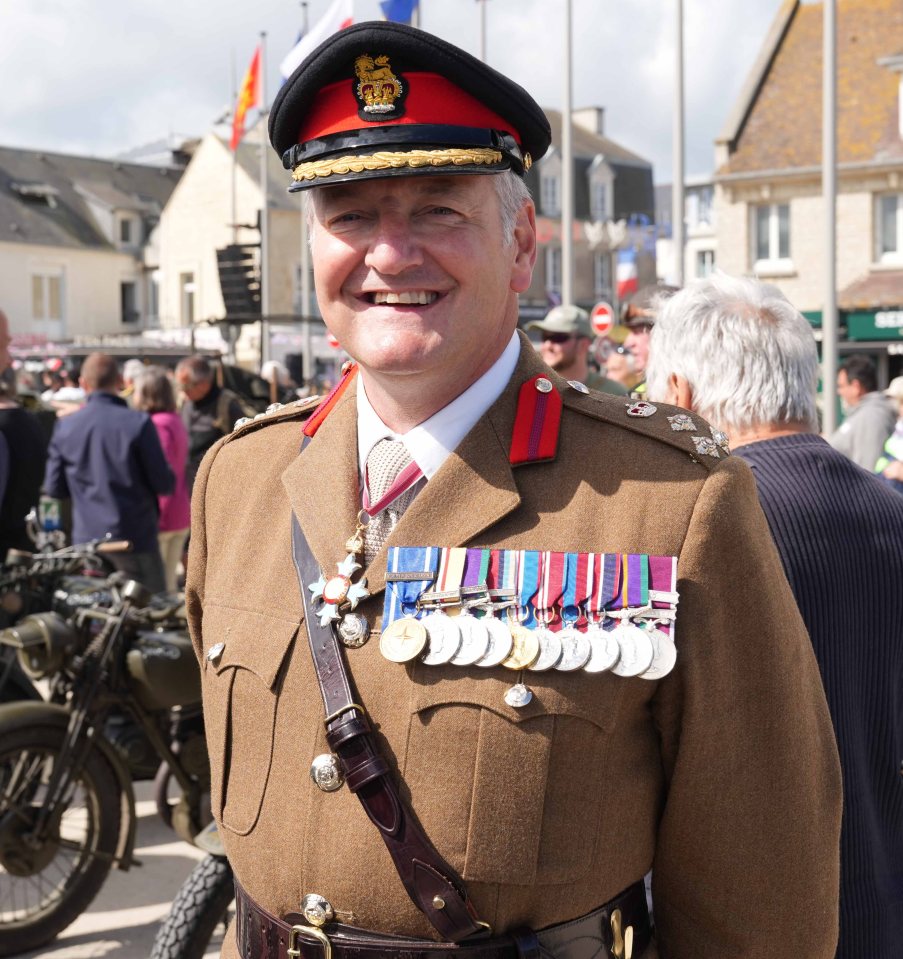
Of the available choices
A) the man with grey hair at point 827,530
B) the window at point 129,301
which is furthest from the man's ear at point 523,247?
the window at point 129,301

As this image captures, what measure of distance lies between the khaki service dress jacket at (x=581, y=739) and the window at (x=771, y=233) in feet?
84.9

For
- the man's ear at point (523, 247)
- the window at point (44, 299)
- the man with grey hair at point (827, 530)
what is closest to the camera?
the man's ear at point (523, 247)

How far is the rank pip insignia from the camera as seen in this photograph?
70.6 inches

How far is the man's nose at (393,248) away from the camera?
1.73 meters

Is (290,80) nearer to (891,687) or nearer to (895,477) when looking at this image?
(891,687)

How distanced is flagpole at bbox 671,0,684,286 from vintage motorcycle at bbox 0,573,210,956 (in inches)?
433

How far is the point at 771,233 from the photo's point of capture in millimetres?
26672

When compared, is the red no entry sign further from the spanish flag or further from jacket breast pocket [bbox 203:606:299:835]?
jacket breast pocket [bbox 203:606:299:835]

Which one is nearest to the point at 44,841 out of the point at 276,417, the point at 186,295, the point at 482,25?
the point at 276,417

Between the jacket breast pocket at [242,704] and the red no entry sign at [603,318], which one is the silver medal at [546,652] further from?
the red no entry sign at [603,318]

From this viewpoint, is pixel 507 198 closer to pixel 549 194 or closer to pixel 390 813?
pixel 390 813

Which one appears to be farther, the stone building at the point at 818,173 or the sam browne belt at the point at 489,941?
the stone building at the point at 818,173

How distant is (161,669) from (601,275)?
146 feet

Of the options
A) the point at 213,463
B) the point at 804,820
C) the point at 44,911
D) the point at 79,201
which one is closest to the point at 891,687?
the point at 804,820
